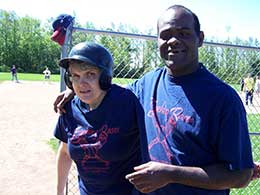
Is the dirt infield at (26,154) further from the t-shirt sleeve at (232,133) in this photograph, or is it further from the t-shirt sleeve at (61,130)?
the t-shirt sleeve at (232,133)

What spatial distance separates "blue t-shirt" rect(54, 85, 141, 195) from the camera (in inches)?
84.9

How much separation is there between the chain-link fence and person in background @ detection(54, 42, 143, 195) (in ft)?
2.75

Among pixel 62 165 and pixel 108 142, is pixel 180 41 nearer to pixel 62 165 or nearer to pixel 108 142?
pixel 108 142

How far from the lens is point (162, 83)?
6.59 feet

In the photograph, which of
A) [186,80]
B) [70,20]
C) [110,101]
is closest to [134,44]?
[70,20]

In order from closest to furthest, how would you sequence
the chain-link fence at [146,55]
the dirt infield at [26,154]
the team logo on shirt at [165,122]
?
the team logo on shirt at [165,122] → the chain-link fence at [146,55] → the dirt infield at [26,154]

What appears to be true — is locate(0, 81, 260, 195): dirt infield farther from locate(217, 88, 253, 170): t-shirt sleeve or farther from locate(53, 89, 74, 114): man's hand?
locate(217, 88, 253, 170): t-shirt sleeve

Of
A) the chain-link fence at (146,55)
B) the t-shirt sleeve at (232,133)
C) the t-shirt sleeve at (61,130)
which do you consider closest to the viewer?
the t-shirt sleeve at (232,133)

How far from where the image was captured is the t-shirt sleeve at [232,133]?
1645 millimetres

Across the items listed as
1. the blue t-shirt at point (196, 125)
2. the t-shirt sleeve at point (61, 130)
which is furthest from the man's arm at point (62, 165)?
the blue t-shirt at point (196, 125)

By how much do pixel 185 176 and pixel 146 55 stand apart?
7.18 ft

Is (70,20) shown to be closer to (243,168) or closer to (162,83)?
(162,83)

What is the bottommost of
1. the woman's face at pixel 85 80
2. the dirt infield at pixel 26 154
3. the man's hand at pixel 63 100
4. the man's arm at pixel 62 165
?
the dirt infield at pixel 26 154

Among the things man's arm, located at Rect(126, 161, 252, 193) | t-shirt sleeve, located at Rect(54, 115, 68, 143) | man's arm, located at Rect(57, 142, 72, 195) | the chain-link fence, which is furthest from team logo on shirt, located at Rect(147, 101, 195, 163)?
the chain-link fence
